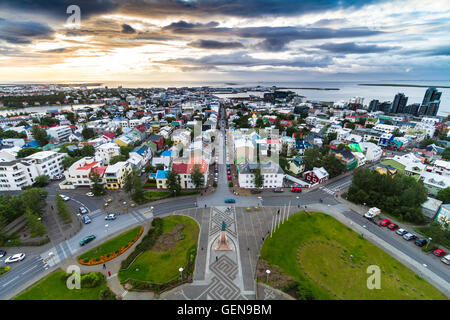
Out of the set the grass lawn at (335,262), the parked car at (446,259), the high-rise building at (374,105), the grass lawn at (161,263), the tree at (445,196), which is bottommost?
the grass lawn at (161,263)

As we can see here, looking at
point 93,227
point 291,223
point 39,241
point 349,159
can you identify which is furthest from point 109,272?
point 349,159

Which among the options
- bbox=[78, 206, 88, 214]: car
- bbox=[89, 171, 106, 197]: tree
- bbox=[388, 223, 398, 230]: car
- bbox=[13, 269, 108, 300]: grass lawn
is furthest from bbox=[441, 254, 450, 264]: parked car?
bbox=[89, 171, 106, 197]: tree

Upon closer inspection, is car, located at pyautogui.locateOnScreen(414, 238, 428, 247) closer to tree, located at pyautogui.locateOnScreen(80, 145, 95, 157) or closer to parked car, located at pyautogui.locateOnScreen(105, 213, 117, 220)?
parked car, located at pyautogui.locateOnScreen(105, 213, 117, 220)

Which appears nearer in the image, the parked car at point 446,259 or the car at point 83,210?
the parked car at point 446,259

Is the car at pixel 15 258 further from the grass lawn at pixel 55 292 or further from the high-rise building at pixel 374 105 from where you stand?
the high-rise building at pixel 374 105

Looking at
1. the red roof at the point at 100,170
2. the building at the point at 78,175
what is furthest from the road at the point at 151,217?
the red roof at the point at 100,170

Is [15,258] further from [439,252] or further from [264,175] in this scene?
[439,252]

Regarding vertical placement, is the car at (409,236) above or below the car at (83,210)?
above

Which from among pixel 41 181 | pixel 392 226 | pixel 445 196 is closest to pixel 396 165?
pixel 445 196
